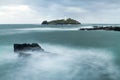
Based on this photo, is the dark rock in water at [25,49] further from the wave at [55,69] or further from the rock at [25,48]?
the wave at [55,69]

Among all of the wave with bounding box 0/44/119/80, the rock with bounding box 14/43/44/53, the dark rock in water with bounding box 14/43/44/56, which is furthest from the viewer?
the rock with bounding box 14/43/44/53

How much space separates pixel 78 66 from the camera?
29.9 m

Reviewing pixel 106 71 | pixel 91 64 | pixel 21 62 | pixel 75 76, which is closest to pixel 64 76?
pixel 75 76

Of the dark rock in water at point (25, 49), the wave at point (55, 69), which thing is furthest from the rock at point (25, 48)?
the wave at point (55, 69)

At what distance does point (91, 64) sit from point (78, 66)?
2.12 m

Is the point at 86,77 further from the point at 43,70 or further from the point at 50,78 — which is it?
the point at 43,70

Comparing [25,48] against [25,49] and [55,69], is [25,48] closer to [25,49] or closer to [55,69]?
[25,49]

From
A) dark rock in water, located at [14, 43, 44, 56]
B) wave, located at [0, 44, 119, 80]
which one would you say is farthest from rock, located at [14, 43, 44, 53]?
wave, located at [0, 44, 119, 80]

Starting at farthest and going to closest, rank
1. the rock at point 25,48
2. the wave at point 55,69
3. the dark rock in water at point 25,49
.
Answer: the rock at point 25,48
the dark rock in water at point 25,49
the wave at point 55,69

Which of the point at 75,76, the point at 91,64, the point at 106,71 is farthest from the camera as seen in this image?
the point at 91,64

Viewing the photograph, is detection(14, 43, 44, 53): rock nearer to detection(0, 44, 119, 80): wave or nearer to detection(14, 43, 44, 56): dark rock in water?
detection(14, 43, 44, 56): dark rock in water

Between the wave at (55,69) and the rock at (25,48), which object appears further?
the rock at (25,48)

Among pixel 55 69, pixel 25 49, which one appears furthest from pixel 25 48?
pixel 55 69

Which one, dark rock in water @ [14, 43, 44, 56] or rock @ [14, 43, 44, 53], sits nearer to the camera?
dark rock in water @ [14, 43, 44, 56]
